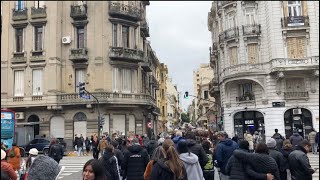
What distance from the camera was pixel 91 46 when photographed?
38469 millimetres

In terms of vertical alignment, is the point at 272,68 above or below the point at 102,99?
above

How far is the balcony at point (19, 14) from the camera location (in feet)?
127

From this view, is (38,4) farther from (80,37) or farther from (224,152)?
(224,152)

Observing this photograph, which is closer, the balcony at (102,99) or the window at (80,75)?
the balcony at (102,99)

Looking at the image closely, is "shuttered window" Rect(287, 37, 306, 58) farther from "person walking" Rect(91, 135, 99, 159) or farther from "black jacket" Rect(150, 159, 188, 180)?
"black jacket" Rect(150, 159, 188, 180)

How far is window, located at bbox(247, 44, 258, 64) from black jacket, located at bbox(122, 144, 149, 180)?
95.9 ft

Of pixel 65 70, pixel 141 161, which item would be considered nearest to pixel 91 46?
pixel 65 70

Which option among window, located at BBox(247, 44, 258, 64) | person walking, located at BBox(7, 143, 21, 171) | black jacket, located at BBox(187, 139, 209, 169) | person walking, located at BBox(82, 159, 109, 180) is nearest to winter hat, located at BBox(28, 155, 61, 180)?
person walking, located at BBox(82, 159, 109, 180)

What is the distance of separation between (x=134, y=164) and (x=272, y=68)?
28.1 meters

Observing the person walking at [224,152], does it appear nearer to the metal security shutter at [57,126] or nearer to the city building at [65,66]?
the city building at [65,66]

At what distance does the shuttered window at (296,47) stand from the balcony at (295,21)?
47.6 inches

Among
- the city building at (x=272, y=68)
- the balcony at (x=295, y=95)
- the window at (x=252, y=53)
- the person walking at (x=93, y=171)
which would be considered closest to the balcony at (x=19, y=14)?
the city building at (x=272, y=68)

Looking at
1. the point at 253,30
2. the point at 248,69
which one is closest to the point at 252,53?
the point at 248,69

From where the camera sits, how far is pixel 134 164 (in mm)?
9422
